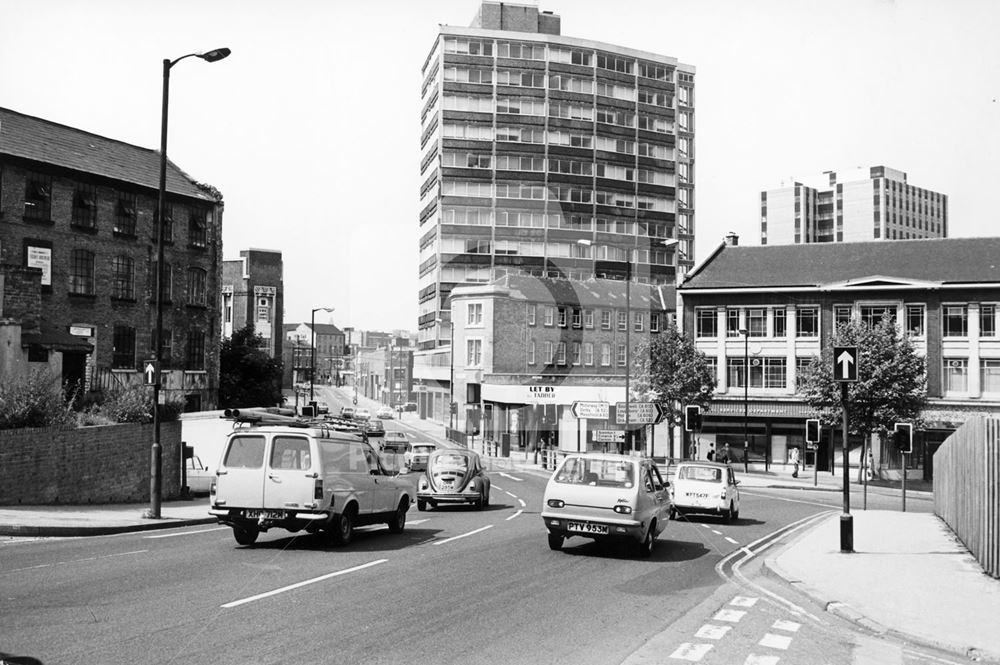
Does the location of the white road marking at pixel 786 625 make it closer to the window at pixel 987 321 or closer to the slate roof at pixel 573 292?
the window at pixel 987 321

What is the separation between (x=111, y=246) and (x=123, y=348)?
538cm

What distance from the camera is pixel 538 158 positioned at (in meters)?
98.6

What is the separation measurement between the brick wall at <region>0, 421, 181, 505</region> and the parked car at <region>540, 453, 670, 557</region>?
12.9 m

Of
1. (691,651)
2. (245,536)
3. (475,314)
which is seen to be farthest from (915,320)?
(691,651)

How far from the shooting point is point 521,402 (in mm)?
65812

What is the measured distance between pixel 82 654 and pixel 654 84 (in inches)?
4125

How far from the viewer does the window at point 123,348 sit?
47312mm

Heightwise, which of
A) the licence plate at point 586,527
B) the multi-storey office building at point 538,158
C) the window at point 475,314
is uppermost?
the multi-storey office building at point 538,158

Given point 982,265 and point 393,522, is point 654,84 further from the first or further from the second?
point 393,522

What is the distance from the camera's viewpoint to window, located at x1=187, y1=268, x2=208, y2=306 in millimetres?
52656

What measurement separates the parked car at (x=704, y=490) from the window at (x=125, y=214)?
3459 cm

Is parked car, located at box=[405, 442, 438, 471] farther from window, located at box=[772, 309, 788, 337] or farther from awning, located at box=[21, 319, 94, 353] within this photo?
window, located at box=[772, 309, 788, 337]

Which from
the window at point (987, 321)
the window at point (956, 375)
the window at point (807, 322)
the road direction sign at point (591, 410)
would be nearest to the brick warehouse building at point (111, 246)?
the road direction sign at point (591, 410)

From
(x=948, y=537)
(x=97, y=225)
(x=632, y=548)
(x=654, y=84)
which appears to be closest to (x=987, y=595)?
(x=632, y=548)
